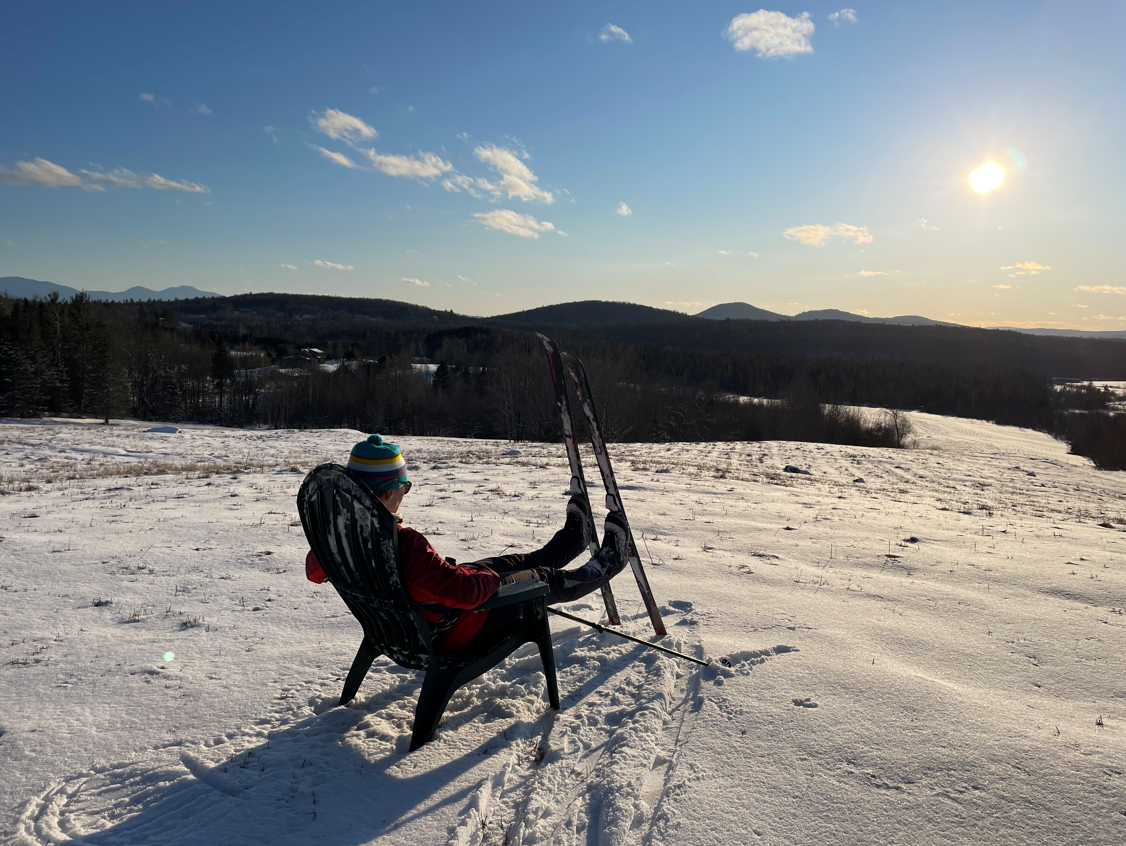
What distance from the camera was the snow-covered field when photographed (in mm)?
2578

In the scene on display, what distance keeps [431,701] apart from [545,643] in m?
0.70

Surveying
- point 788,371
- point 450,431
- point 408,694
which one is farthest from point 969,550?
point 788,371

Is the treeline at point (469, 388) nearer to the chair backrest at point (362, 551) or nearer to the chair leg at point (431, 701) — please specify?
the chair leg at point (431, 701)

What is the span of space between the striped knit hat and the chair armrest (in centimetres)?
75

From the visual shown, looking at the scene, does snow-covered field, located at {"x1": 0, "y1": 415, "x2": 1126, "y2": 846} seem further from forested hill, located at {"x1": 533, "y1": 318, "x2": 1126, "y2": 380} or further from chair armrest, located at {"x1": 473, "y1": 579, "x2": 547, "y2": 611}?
forested hill, located at {"x1": 533, "y1": 318, "x2": 1126, "y2": 380}

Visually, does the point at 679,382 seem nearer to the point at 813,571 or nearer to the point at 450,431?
the point at 450,431

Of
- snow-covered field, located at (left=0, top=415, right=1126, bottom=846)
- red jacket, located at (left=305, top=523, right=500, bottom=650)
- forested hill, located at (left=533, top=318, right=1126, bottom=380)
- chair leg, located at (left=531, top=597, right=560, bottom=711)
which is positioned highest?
forested hill, located at (left=533, top=318, right=1126, bottom=380)

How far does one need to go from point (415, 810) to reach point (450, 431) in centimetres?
5551

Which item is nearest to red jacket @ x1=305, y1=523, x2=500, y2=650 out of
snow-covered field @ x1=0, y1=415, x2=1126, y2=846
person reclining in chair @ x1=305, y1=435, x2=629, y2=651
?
person reclining in chair @ x1=305, y1=435, x2=629, y2=651

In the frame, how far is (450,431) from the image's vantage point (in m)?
57.2

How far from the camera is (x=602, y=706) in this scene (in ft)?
11.6

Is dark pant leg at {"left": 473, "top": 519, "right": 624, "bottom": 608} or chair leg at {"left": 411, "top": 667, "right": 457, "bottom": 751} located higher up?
dark pant leg at {"left": 473, "top": 519, "right": 624, "bottom": 608}

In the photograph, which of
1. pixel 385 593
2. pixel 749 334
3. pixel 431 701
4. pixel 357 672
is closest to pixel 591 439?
pixel 385 593

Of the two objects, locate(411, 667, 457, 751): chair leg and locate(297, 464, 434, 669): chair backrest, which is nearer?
locate(297, 464, 434, 669): chair backrest
